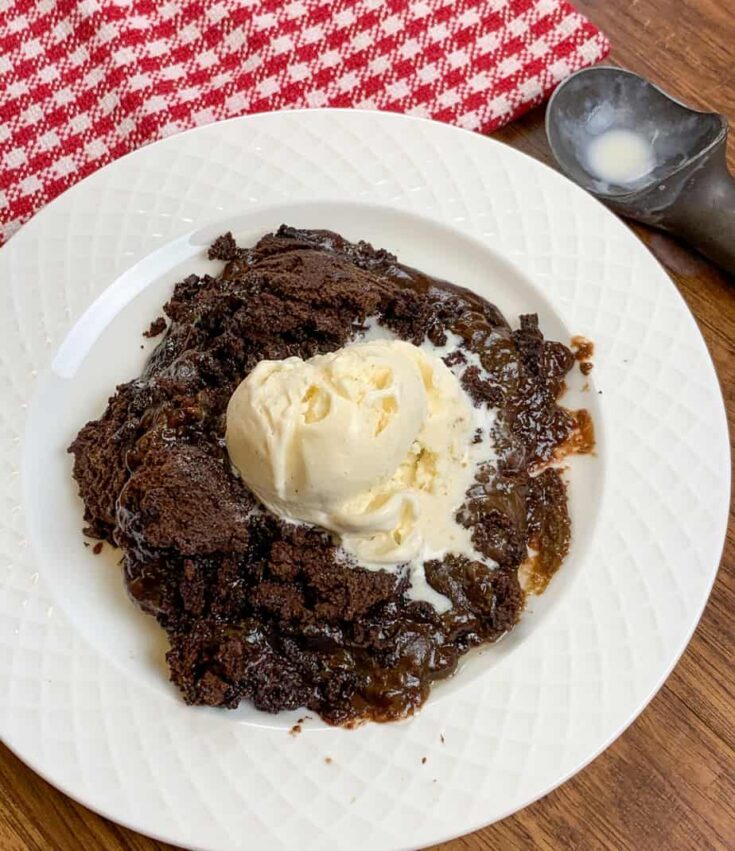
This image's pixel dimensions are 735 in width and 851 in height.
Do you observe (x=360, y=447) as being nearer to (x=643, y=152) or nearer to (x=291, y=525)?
(x=291, y=525)

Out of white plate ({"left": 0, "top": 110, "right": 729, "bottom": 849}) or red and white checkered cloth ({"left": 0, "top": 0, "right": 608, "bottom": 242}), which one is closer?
white plate ({"left": 0, "top": 110, "right": 729, "bottom": 849})

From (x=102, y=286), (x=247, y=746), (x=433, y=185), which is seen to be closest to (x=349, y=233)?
(x=433, y=185)

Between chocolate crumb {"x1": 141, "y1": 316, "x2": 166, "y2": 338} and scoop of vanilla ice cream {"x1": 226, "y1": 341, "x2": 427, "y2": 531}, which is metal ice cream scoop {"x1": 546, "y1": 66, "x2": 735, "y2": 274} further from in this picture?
chocolate crumb {"x1": 141, "y1": 316, "x2": 166, "y2": 338}

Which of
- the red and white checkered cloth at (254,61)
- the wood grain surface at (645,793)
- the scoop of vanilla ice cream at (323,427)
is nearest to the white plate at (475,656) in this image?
the wood grain surface at (645,793)

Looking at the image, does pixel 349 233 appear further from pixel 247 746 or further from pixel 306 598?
pixel 247 746

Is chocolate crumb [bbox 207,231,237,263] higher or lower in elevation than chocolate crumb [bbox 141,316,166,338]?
higher

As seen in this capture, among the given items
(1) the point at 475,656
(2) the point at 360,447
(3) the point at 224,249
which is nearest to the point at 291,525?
(2) the point at 360,447

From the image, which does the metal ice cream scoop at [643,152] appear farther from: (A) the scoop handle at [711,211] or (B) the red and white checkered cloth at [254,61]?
(B) the red and white checkered cloth at [254,61]

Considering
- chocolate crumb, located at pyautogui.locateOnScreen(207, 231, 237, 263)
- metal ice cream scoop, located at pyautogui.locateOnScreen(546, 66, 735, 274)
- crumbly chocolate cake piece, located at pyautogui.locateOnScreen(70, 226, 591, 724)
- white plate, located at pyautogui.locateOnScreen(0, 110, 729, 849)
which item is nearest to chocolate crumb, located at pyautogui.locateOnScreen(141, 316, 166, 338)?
white plate, located at pyautogui.locateOnScreen(0, 110, 729, 849)
